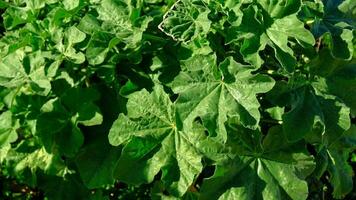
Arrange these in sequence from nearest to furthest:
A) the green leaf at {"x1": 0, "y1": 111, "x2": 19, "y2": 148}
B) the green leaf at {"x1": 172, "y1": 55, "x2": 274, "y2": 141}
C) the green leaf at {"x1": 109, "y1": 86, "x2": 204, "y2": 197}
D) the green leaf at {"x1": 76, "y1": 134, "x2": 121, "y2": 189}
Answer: the green leaf at {"x1": 172, "y1": 55, "x2": 274, "y2": 141} → the green leaf at {"x1": 109, "y1": 86, "x2": 204, "y2": 197} → the green leaf at {"x1": 76, "y1": 134, "x2": 121, "y2": 189} → the green leaf at {"x1": 0, "y1": 111, "x2": 19, "y2": 148}

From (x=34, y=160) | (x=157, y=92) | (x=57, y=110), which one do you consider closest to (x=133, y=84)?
(x=157, y=92)

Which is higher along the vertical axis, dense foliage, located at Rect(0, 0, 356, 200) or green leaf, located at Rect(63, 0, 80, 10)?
green leaf, located at Rect(63, 0, 80, 10)

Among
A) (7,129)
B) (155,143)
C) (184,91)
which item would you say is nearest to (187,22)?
(184,91)

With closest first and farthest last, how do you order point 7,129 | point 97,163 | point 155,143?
1. point 155,143
2. point 97,163
3. point 7,129

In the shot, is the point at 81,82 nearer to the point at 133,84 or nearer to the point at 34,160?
the point at 133,84

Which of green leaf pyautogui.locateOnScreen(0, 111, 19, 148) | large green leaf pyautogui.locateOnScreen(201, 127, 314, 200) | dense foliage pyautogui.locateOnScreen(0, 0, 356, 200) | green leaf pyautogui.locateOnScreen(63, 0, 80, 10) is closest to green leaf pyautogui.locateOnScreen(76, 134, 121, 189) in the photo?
dense foliage pyautogui.locateOnScreen(0, 0, 356, 200)

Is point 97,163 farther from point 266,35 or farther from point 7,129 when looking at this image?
point 266,35

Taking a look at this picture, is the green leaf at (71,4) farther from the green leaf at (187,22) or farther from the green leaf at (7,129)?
the green leaf at (7,129)

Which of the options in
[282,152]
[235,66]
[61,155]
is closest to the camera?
[235,66]

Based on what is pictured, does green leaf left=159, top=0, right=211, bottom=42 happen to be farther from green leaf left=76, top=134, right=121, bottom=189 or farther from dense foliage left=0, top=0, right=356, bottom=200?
green leaf left=76, top=134, right=121, bottom=189
